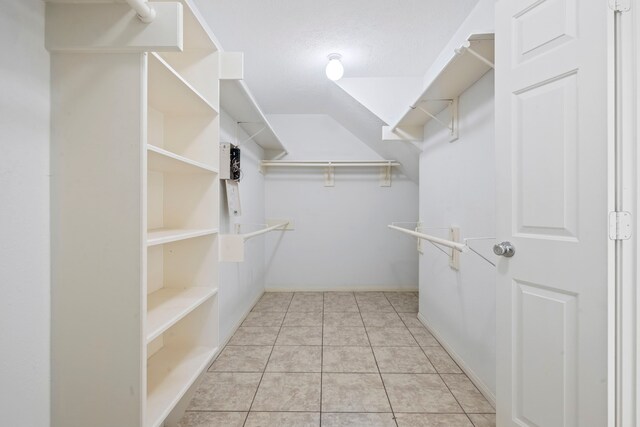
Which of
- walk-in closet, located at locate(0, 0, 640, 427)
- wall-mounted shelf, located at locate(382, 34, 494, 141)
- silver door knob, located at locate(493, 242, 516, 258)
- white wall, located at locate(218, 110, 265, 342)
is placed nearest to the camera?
walk-in closet, located at locate(0, 0, 640, 427)

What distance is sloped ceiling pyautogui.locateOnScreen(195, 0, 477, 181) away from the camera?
171cm

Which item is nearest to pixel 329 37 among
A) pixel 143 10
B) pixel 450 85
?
pixel 450 85

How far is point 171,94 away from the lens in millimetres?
1196

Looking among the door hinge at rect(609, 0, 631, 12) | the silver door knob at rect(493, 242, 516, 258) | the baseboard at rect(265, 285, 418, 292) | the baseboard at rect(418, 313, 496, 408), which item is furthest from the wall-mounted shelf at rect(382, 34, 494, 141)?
the baseboard at rect(265, 285, 418, 292)

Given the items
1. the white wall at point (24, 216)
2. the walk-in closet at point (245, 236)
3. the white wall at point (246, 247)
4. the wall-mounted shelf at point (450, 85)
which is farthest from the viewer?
the white wall at point (246, 247)

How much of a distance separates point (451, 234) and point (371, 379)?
1160 mm

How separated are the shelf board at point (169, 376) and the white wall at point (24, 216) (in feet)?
1.00

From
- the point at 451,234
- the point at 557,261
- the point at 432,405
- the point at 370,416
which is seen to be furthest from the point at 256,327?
the point at 557,261

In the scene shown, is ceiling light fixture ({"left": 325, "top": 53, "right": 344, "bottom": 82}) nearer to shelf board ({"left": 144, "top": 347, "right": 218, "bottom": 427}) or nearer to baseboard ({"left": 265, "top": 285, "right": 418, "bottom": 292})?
shelf board ({"left": 144, "top": 347, "right": 218, "bottom": 427})

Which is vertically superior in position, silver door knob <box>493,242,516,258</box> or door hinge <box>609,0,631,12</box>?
door hinge <box>609,0,631,12</box>

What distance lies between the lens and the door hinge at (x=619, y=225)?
0.87m

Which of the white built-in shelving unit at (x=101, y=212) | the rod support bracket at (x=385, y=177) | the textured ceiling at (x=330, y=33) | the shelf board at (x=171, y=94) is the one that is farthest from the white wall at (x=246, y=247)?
the rod support bracket at (x=385, y=177)

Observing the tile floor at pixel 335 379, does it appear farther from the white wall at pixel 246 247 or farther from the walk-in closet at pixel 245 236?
the white wall at pixel 246 247

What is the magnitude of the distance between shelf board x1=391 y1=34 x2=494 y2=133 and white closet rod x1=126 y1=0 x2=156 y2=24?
130 cm
